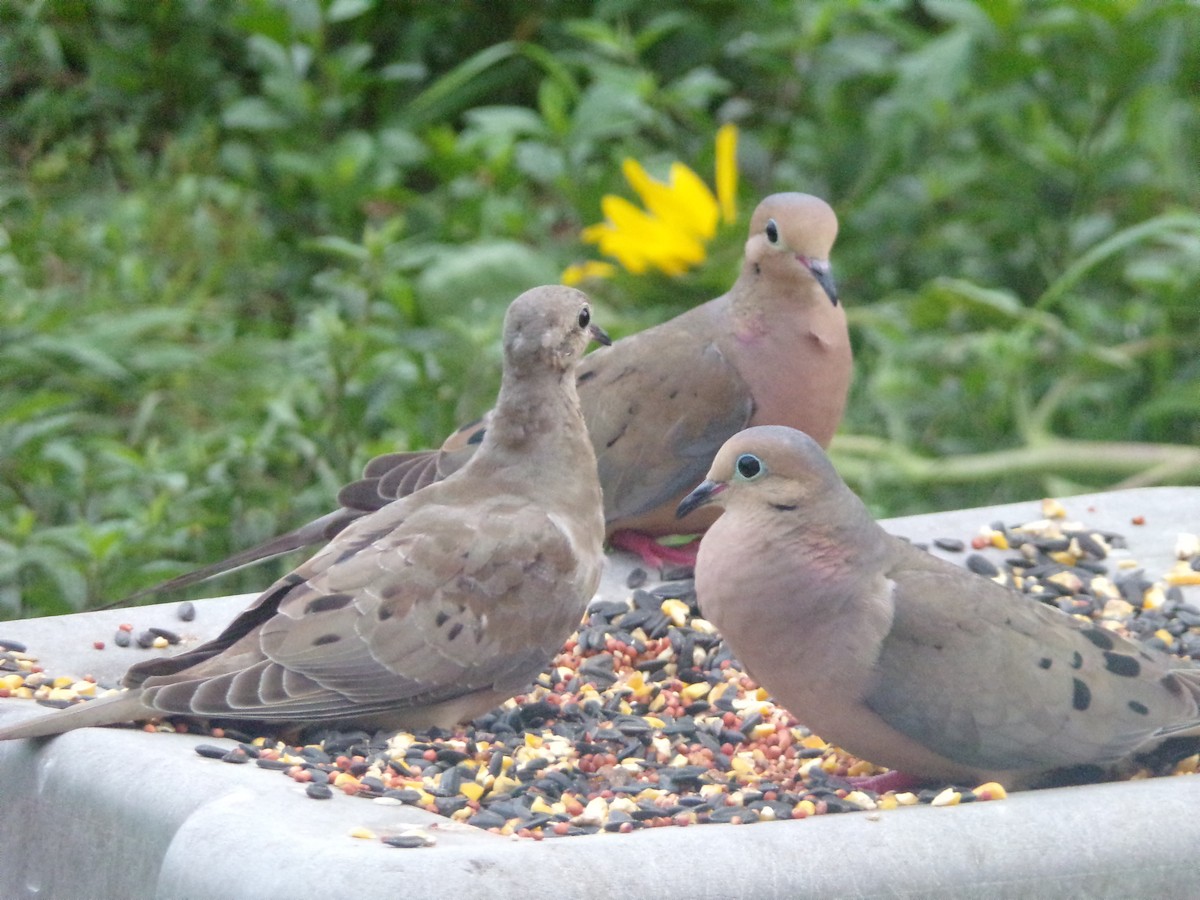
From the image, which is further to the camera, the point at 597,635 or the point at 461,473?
the point at 597,635

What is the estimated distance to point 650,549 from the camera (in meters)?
3.62

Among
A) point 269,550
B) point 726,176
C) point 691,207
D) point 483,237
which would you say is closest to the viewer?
point 269,550

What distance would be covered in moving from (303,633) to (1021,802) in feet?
3.56

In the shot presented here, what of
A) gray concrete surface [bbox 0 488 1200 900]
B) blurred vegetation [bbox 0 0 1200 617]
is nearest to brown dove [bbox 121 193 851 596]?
blurred vegetation [bbox 0 0 1200 617]

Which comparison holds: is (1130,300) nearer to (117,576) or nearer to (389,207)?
(389,207)

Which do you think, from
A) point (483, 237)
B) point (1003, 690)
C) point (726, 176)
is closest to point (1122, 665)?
point (1003, 690)

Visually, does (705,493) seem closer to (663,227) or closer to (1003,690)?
(1003,690)

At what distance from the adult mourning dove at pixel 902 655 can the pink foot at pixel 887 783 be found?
0.04 meters

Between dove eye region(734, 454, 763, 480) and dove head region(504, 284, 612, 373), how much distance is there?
443 millimetres

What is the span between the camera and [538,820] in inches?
88.6

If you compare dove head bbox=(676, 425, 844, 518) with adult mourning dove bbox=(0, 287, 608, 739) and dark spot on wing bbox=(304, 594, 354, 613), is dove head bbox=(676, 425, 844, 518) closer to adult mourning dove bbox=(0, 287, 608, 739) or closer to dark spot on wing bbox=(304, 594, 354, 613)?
adult mourning dove bbox=(0, 287, 608, 739)

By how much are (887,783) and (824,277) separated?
1.17 metres

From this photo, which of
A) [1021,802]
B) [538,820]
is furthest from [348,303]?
→ [1021,802]

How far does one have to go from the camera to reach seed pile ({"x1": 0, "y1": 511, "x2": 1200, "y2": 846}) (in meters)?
2.33
